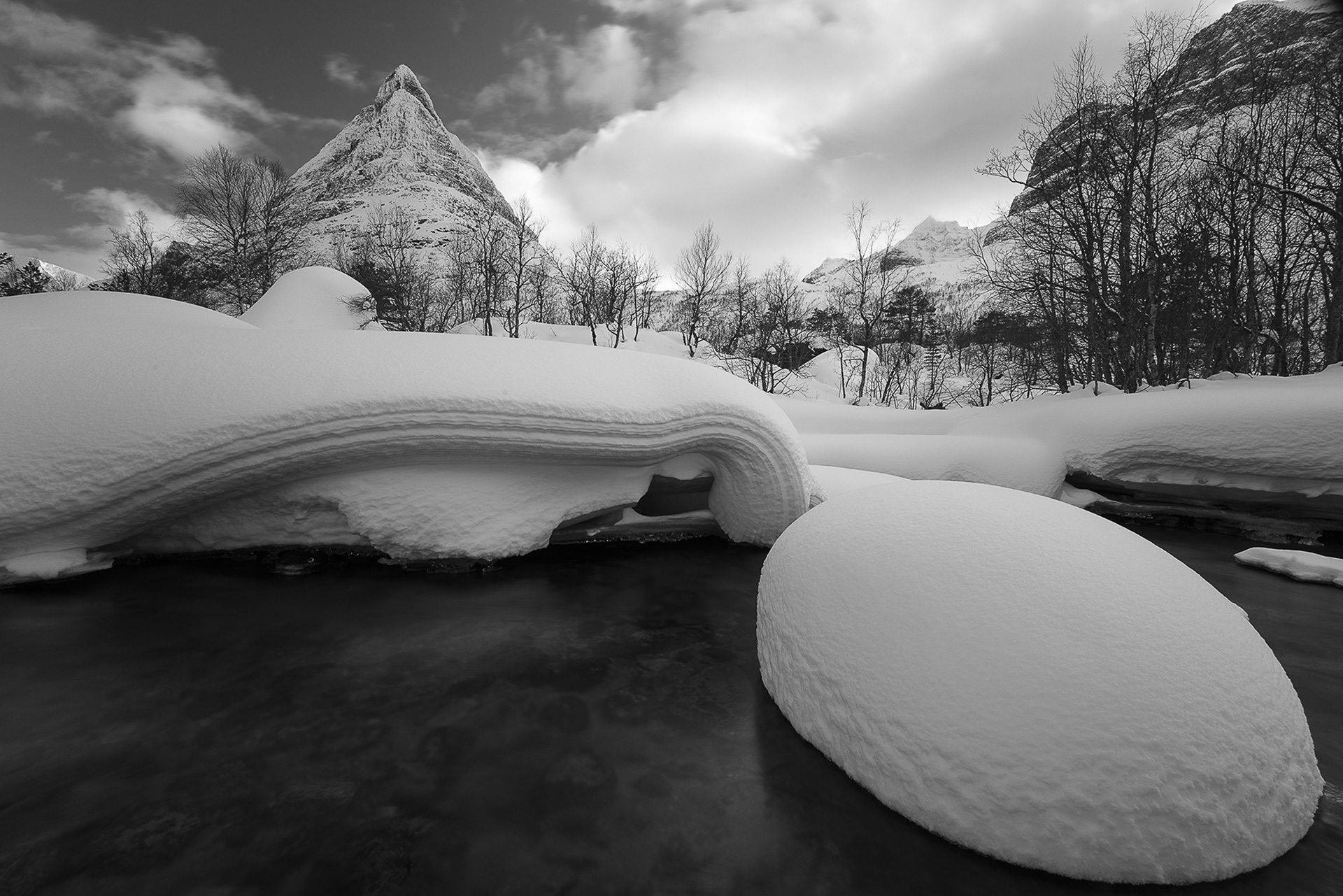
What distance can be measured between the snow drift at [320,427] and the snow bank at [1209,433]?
11.4ft

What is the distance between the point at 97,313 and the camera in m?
3.15

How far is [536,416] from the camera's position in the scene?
2883mm

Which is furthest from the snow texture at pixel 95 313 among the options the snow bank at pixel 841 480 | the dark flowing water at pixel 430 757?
the snow bank at pixel 841 480

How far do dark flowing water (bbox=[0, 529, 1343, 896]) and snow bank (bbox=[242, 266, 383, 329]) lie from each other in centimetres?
554

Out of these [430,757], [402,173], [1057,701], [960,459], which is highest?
[402,173]

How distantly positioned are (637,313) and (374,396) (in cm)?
1961

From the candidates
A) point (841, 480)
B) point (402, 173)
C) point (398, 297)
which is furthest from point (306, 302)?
point (402, 173)

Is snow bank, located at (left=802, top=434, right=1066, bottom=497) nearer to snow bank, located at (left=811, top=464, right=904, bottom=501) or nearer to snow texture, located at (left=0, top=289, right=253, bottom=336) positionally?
snow bank, located at (left=811, top=464, right=904, bottom=501)

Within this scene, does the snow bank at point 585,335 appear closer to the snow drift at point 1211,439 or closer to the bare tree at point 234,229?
the bare tree at point 234,229

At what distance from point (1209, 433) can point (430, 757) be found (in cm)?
646

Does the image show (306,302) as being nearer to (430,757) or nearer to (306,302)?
(306,302)

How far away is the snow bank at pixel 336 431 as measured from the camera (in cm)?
248

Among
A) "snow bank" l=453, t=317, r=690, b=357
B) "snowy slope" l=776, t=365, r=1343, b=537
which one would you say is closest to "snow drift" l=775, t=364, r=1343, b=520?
"snowy slope" l=776, t=365, r=1343, b=537

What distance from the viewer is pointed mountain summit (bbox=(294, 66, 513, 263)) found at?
138 ft
